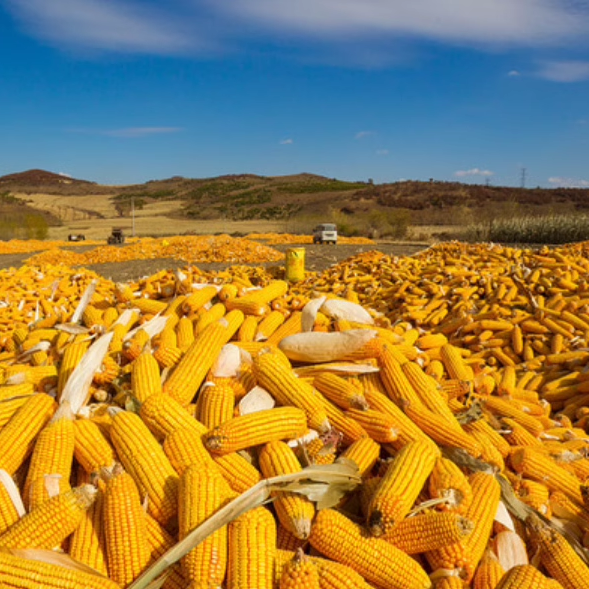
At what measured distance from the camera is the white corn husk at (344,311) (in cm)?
385

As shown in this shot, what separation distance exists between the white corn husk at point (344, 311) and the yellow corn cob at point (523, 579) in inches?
86.6

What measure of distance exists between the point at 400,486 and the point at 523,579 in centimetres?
50

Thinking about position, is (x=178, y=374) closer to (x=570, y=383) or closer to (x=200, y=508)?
(x=200, y=508)

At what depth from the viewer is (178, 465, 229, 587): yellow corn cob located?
1681 mm

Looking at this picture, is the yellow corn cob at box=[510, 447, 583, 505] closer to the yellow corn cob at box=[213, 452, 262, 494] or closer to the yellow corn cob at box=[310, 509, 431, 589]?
the yellow corn cob at box=[310, 509, 431, 589]

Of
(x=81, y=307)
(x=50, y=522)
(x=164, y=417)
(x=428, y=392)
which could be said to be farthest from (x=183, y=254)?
(x=50, y=522)

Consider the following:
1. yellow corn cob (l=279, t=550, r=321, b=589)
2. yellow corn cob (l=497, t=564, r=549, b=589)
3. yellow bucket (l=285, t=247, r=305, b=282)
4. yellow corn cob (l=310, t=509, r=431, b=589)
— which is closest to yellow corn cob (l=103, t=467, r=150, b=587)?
yellow corn cob (l=279, t=550, r=321, b=589)

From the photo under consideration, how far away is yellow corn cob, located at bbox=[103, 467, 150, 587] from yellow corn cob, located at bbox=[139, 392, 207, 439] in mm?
371

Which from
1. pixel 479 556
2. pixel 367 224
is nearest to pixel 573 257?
pixel 479 556

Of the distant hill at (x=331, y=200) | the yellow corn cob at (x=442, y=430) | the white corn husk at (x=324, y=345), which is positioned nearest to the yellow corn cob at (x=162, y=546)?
the yellow corn cob at (x=442, y=430)

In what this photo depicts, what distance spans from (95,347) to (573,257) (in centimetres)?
711

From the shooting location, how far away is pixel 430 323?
6.26 metres

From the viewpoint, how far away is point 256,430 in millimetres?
2137

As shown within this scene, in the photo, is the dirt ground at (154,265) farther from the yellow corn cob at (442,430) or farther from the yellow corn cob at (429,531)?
the yellow corn cob at (429,531)
